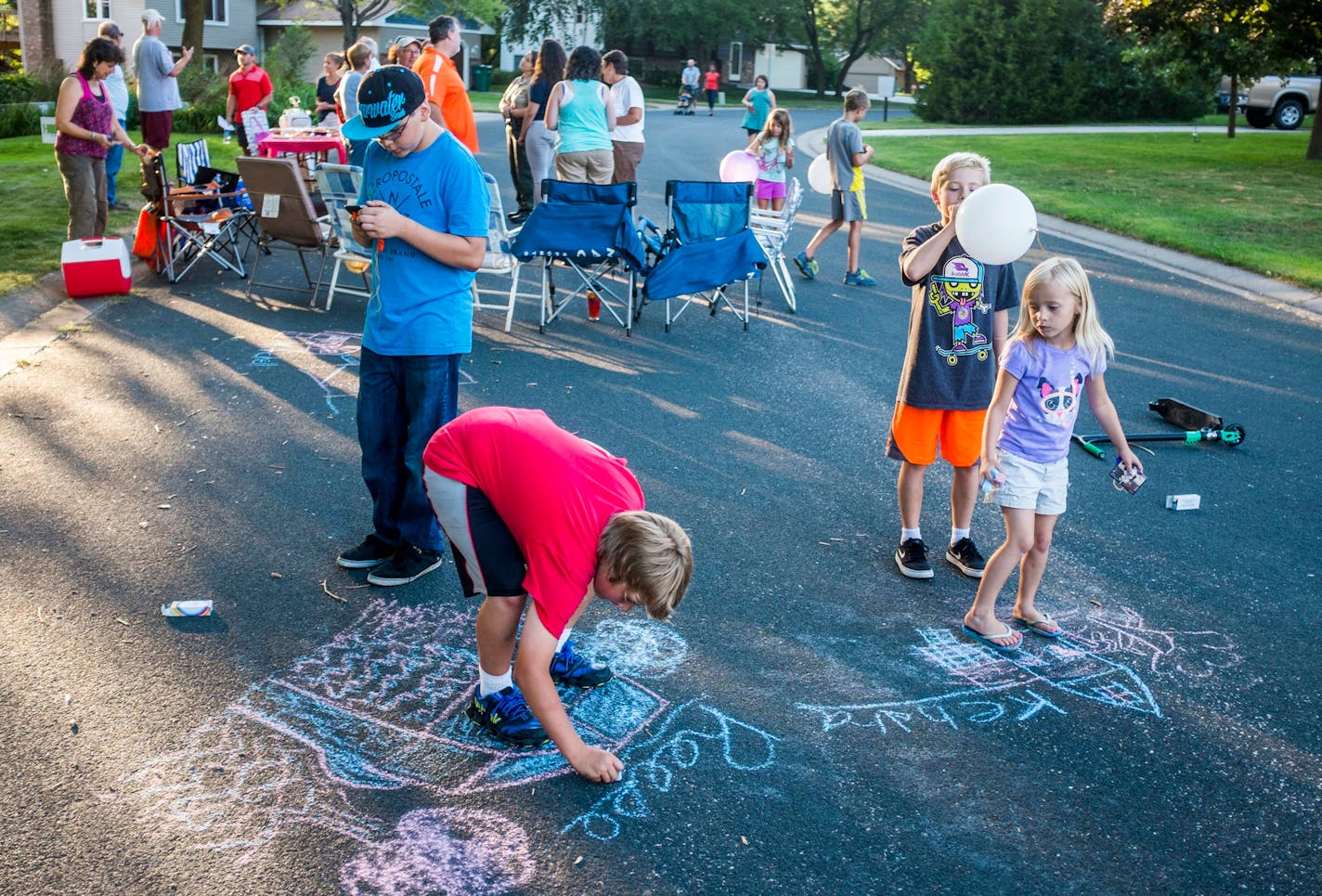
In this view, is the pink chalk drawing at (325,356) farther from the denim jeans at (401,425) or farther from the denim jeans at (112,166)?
the denim jeans at (112,166)

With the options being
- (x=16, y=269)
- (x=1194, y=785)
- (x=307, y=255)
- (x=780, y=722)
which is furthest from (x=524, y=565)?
(x=307, y=255)

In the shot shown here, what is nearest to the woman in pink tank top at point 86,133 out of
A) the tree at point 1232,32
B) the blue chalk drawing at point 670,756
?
the blue chalk drawing at point 670,756

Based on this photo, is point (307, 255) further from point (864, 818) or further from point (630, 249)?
point (864, 818)

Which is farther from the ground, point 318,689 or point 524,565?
point 524,565

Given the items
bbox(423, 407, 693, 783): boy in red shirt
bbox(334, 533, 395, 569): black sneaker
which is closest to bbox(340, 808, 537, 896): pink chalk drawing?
bbox(423, 407, 693, 783): boy in red shirt

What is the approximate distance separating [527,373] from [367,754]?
4282 mm

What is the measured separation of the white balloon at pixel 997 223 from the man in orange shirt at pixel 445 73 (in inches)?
280

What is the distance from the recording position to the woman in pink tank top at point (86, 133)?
9.31 meters

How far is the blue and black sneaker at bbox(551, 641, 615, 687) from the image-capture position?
3.82 meters

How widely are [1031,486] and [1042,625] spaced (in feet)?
1.88

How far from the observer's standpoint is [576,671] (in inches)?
151

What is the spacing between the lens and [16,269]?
9711 mm

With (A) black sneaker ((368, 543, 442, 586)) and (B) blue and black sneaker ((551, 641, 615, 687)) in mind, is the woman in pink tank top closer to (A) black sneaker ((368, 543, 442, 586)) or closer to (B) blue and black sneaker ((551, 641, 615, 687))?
(A) black sneaker ((368, 543, 442, 586))

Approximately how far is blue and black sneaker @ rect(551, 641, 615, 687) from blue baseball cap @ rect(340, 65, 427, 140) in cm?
188
